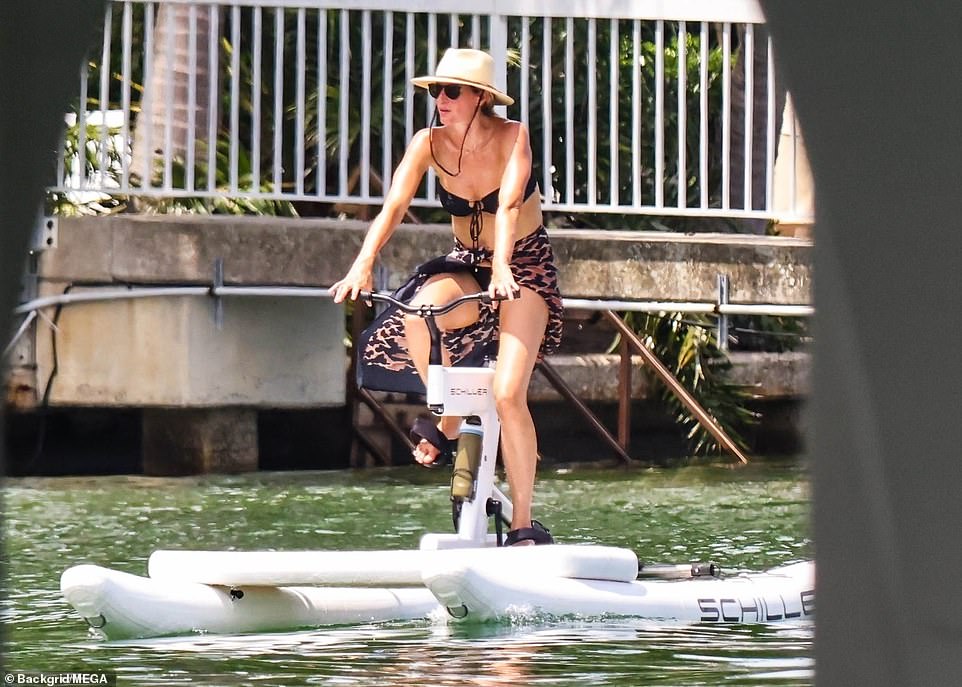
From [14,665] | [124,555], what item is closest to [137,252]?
[124,555]

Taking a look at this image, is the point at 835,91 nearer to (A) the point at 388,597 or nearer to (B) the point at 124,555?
(A) the point at 388,597

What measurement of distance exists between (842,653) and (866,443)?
292 millimetres

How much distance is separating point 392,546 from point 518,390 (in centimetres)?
159

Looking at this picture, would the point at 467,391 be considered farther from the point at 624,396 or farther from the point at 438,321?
the point at 624,396

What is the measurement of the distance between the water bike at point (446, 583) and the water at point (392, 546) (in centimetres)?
9

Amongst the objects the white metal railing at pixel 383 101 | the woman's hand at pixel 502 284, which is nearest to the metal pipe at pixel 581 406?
the white metal railing at pixel 383 101

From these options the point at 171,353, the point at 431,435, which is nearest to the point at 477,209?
the point at 431,435

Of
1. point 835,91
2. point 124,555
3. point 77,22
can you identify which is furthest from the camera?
point 124,555

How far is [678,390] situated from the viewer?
40.6ft

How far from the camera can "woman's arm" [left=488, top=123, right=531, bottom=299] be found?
21.9ft

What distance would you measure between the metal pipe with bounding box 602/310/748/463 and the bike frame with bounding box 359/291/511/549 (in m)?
5.29

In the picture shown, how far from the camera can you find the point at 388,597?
6.75 metres

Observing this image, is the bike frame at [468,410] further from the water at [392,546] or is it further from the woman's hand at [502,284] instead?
the water at [392,546]

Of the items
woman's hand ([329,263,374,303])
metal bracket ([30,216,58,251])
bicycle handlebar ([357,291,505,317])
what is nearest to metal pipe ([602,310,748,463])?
metal bracket ([30,216,58,251])
